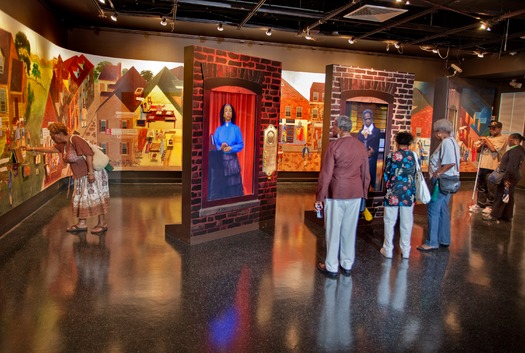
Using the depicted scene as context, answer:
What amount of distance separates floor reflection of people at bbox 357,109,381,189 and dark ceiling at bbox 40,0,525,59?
1.82 meters

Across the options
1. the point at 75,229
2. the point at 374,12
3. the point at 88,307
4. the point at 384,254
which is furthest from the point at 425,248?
the point at 75,229

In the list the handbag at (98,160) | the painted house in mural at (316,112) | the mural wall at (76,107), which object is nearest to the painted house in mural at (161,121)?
the mural wall at (76,107)

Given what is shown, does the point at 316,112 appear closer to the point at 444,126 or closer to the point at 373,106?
the point at 373,106

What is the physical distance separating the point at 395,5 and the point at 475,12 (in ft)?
4.78

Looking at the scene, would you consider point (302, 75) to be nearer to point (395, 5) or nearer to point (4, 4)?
point (395, 5)

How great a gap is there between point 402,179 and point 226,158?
2.41m

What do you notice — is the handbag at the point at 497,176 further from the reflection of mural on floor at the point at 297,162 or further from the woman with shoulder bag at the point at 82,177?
the woman with shoulder bag at the point at 82,177

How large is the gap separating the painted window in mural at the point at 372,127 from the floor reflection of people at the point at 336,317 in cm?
288

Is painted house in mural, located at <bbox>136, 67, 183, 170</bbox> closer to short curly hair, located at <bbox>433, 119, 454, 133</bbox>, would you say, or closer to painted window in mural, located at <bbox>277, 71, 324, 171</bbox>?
painted window in mural, located at <bbox>277, 71, 324, 171</bbox>

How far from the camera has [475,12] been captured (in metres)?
7.31

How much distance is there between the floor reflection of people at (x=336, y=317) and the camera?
134 inches

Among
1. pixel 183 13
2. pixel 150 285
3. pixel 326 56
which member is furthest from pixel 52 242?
pixel 326 56

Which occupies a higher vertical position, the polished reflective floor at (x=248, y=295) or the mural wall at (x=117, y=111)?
the mural wall at (x=117, y=111)

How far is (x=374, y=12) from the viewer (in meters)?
7.19
